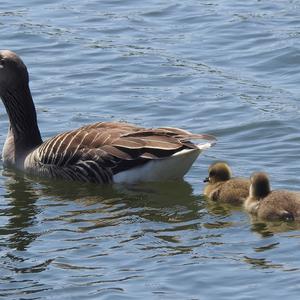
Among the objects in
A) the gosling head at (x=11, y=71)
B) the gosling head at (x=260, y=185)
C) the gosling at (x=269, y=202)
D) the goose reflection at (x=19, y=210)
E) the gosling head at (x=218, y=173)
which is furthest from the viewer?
the gosling head at (x=11, y=71)

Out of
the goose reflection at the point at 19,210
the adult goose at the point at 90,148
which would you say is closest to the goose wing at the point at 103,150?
the adult goose at the point at 90,148

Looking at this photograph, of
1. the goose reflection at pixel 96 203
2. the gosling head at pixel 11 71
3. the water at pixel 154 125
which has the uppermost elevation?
the gosling head at pixel 11 71

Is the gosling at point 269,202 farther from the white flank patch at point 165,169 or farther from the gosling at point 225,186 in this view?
the white flank patch at point 165,169

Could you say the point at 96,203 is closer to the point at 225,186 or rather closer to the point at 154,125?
the point at 225,186

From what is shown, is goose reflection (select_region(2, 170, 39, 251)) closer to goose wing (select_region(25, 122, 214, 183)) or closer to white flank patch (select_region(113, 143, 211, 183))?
goose wing (select_region(25, 122, 214, 183))

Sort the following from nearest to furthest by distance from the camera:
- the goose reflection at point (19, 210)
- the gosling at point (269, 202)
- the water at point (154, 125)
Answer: the water at point (154, 125) < the gosling at point (269, 202) < the goose reflection at point (19, 210)

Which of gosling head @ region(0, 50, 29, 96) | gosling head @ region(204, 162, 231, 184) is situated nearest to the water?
gosling head @ region(204, 162, 231, 184)

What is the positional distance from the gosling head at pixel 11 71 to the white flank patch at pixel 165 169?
6.36 ft

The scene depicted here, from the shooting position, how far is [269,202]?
1129cm

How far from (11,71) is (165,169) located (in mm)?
2465

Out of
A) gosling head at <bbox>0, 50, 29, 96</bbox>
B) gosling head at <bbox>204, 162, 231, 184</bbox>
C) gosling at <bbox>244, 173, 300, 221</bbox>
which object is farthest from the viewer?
gosling head at <bbox>0, 50, 29, 96</bbox>

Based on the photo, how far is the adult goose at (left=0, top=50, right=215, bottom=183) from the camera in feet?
40.8

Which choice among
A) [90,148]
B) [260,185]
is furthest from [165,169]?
[260,185]

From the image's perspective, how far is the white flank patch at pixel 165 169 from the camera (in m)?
12.4
